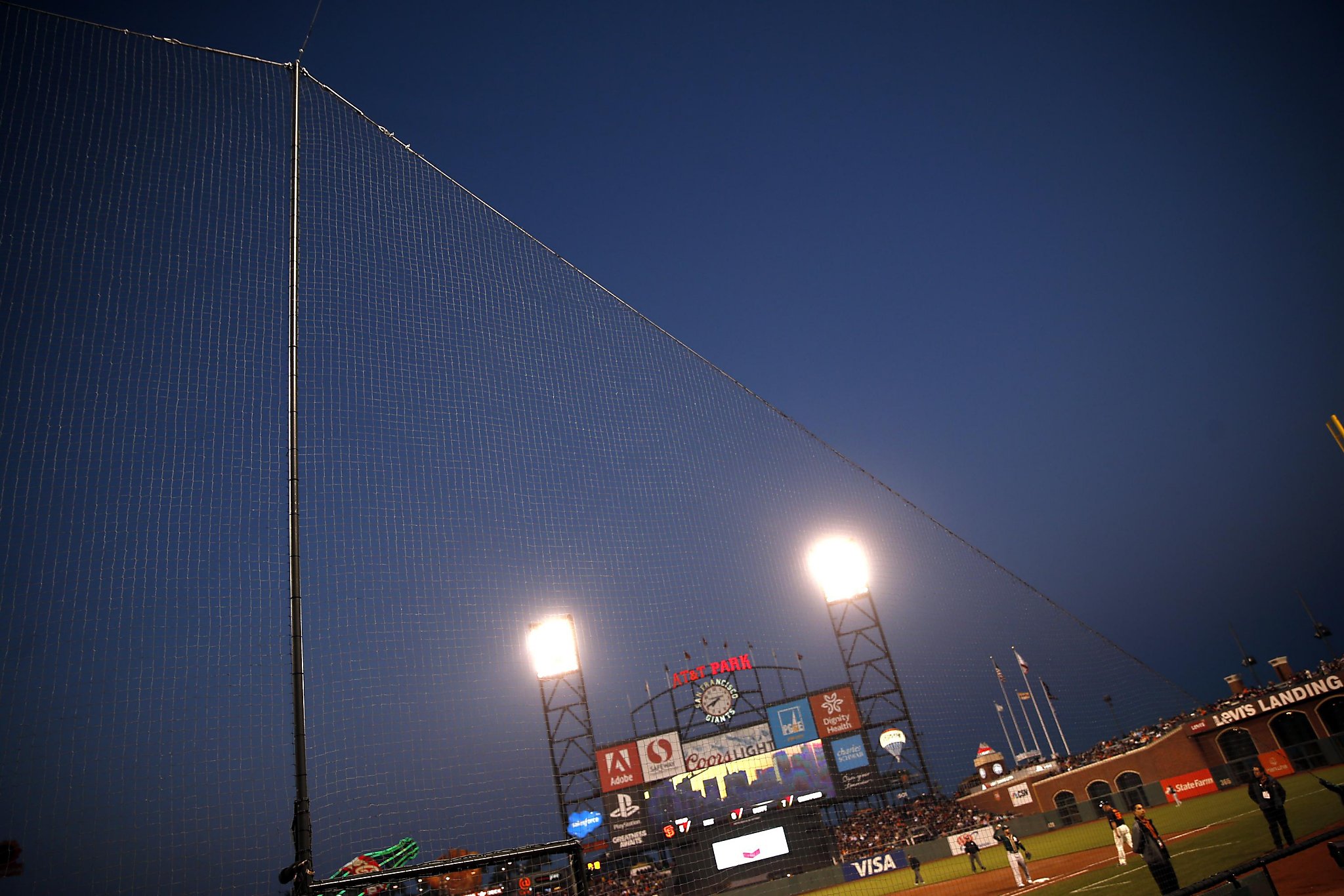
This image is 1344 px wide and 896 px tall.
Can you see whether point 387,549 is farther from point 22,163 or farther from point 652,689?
point 652,689

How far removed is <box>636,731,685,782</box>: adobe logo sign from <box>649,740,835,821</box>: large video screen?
2.56 feet

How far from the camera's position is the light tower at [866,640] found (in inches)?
1056

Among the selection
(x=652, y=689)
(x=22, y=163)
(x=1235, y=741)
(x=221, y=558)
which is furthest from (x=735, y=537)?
(x=1235, y=741)

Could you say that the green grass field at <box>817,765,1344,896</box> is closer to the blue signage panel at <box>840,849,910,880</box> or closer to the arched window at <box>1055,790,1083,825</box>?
the blue signage panel at <box>840,849,910,880</box>

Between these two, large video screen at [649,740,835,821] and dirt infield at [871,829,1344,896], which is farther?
large video screen at [649,740,835,821]

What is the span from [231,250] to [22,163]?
155 cm

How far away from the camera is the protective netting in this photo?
17.0ft

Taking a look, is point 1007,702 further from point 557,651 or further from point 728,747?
point 557,651

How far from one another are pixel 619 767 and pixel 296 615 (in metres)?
26.6

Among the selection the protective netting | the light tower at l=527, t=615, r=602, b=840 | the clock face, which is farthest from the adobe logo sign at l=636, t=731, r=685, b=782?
the protective netting

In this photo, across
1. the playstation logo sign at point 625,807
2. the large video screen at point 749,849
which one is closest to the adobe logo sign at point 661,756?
the playstation logo sign at point 625,807

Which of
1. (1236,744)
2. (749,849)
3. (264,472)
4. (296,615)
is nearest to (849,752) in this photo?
(749,849)

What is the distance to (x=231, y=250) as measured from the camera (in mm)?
6973

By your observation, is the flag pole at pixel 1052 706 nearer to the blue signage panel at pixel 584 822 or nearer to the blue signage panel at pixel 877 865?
the blue signage panel at pixel 877 865
